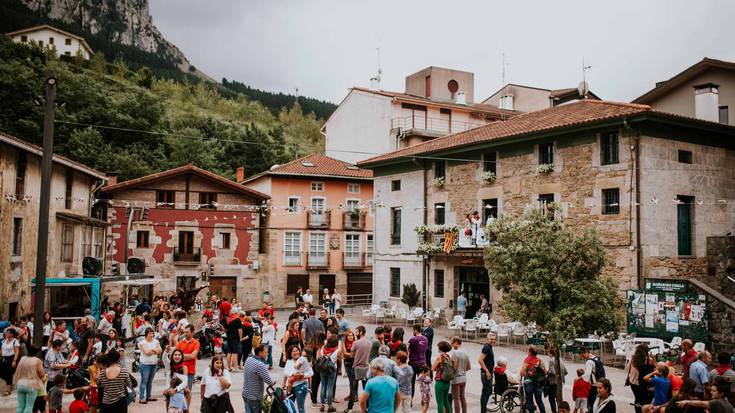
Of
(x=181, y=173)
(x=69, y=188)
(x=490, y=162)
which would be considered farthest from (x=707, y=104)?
(x=69, y=188)

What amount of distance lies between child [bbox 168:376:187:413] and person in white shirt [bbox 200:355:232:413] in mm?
677

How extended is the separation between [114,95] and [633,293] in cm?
6291

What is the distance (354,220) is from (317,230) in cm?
263

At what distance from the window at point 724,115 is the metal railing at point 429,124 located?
16.5 meters

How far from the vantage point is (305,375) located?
10.6m

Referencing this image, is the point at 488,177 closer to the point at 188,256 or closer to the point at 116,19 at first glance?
the point at 188,256

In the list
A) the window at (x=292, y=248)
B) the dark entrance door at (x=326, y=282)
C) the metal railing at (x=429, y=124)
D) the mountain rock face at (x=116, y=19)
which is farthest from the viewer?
the mountain rock face at (x=116, y=19)

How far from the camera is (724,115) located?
26.6 m

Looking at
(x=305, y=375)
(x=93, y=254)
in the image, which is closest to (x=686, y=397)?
(x=305, y=375)

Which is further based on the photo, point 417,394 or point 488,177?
point 488,177

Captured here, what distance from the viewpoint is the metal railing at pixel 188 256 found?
114 ft

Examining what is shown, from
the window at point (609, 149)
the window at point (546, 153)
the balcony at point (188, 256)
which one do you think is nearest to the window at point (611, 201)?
the window at point (609, 149)

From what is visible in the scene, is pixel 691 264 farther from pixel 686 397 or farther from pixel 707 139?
pixel 686 397

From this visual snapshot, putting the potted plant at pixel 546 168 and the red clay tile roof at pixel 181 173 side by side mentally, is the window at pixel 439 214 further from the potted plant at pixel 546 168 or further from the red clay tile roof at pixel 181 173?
the red clay tile roof at pixel 181 173
